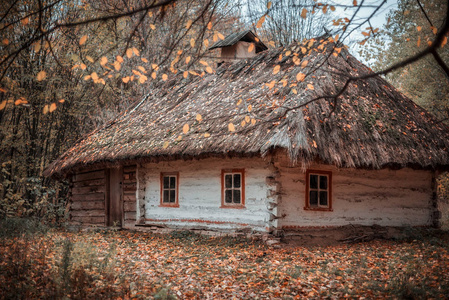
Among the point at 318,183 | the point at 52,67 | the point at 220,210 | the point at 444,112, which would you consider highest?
the point at 52,67

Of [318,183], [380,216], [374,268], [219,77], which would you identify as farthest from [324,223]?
[219,77]

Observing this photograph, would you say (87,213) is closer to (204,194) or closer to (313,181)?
(204,194)

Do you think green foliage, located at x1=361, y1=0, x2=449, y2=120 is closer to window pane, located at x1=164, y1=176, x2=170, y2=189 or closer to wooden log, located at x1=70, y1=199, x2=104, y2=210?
window pane, located at x1=164, y1=176, x2=170, y2=189

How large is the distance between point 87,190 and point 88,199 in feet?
1.13

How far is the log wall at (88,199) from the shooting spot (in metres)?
14.2

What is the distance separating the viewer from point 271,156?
9.73 meters

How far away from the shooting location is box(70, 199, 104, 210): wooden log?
46.6ft

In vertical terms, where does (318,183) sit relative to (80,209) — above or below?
above

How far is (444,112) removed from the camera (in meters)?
18.6

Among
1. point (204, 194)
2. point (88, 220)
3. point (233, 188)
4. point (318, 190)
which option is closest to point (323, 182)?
point (318, 190)

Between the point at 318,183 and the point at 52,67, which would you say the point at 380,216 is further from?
the point at 52,67

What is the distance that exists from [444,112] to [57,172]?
16.6 metres

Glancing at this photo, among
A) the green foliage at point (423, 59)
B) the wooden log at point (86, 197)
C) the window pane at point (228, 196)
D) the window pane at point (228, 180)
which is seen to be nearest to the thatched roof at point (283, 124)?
the window pane at point (228, 180)

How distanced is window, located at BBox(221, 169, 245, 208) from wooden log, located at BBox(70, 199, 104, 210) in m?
5.32
